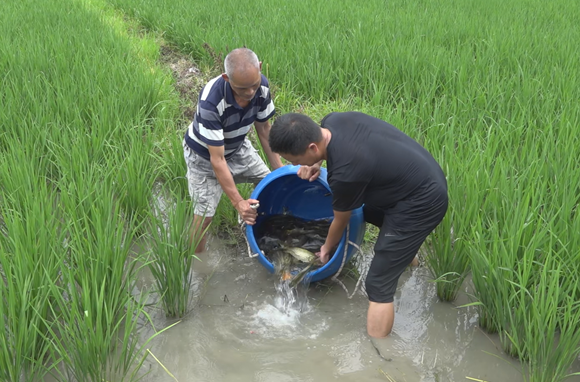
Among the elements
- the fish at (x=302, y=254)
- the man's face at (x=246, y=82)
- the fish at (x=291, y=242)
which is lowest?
the fish at (x=291, y=242)

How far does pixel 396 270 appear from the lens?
2.22m

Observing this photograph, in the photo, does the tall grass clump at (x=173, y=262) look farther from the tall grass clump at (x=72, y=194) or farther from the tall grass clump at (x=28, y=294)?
the tall grass clump at (x=28, y=294)

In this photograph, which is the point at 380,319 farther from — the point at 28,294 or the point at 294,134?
the point at 28,294

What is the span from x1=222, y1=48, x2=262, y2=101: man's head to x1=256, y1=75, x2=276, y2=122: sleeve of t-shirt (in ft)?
0.85

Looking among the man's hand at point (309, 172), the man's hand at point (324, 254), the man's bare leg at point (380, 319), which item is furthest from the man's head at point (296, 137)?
the man's bare leg at point (380, 319)

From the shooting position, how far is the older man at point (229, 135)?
7.50ft

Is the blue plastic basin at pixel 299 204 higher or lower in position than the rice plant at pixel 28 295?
lower

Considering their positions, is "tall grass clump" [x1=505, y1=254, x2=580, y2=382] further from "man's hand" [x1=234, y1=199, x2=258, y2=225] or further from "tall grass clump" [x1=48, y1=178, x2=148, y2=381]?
"tall grass clump" [x1=48, y1=178, x2=148, y2=381]

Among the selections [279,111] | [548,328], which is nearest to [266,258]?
[548,328]

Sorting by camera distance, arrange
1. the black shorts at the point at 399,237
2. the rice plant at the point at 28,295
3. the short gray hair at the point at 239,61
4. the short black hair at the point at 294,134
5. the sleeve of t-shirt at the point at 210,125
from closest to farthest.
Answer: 1. the rice plant at the point at 28,295
2. the short black hair at the point at 294,134
3. the black shorts at the point at 399,237
4. the short gray hair at the point at 239,61
5. the sleeve of t-shirt at the point at 210,125

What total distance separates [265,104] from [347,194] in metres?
0.84

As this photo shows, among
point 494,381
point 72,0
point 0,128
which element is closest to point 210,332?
point 494,381

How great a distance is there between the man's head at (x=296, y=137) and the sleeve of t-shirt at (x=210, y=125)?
48 centimetres

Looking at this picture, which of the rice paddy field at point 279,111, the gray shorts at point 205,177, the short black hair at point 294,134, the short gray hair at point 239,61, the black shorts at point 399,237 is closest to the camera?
the rice paddy field at point 279,111
